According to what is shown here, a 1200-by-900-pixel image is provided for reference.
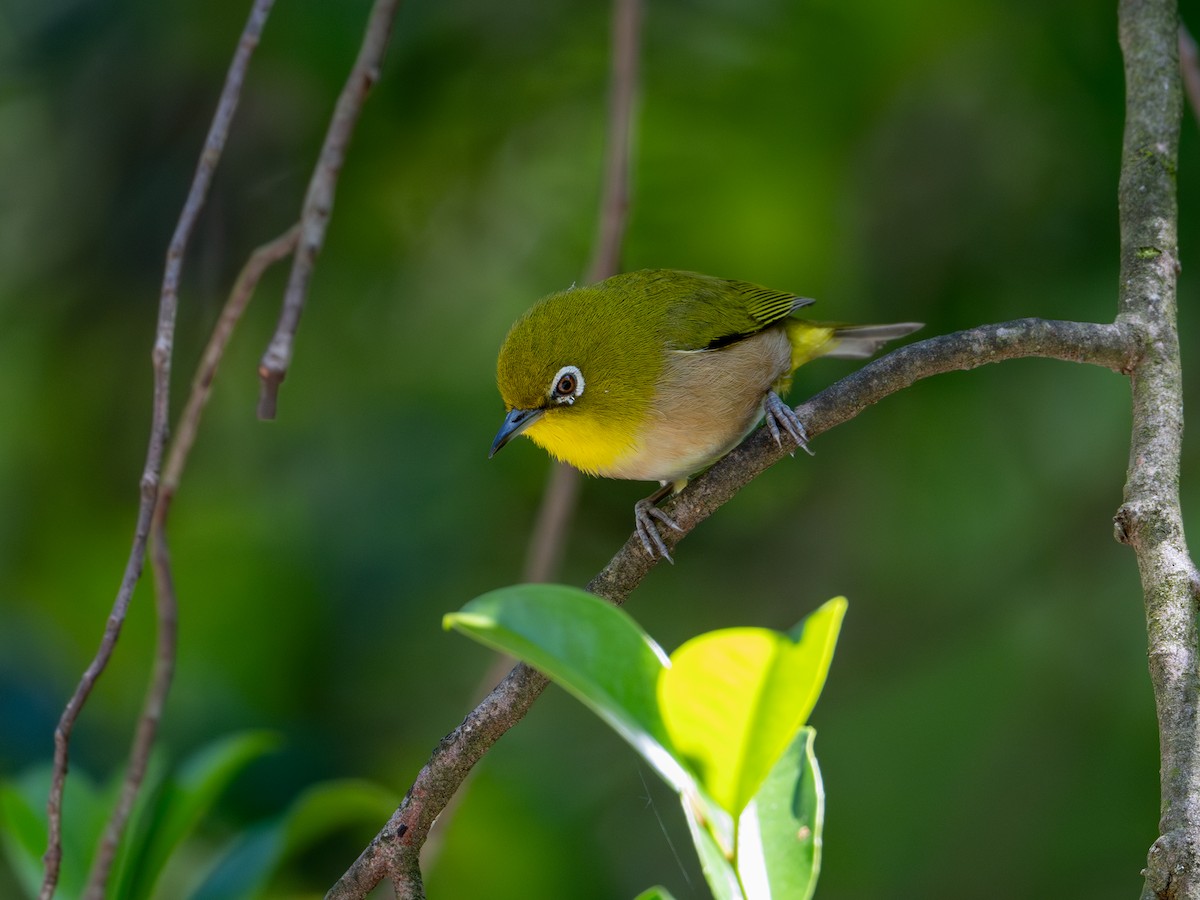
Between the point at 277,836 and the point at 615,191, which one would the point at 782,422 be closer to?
the point at 615,191

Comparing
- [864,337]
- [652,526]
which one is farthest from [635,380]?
[864,337]

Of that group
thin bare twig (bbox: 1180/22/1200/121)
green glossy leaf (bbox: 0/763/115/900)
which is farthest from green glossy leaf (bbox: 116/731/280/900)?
thin bare twig (bbox: 1180/22/1200/121)

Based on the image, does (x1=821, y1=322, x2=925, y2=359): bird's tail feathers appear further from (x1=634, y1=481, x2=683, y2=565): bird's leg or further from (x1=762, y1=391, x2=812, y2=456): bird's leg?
(x1=634, y1=481, x2=683, y2=565): bird's leg

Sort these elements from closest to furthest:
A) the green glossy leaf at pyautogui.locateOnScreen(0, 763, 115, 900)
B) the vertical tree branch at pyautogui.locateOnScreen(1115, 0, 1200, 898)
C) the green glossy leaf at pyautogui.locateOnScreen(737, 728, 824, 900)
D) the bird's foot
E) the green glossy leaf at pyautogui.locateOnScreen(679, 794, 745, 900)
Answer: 1. the green glossy leaf at pyautogui.locateOnScreen(679, 794, 745, 900)
2. the green glossy leaf at pyautogui.locateOnScreen(737, 728, 824, 900)
3. the vertical tree branch at pyautogui.locateOnScreen(1115, 0, 1200, 898)
4. the bird's foot
5. the green glossy leaf at pyautogui.locateOnScreen(0, 763, 115, 900)

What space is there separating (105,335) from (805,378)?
10.3ft

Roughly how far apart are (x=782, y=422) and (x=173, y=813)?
1999mm

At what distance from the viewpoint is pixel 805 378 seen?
5.18 metres

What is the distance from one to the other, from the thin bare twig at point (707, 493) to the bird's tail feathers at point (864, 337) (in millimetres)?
1481

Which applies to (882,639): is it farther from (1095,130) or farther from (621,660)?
(621,660)

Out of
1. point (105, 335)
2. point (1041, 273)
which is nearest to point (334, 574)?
point (105, 335)

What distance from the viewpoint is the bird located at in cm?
361

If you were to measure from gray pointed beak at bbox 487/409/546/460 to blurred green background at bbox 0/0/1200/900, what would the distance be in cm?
144

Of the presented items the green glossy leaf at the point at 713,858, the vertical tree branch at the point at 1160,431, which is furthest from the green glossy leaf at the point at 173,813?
the vertical tree branch at the point at 1160,431

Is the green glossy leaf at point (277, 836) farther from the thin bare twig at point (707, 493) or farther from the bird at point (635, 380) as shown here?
the bird at point (635, 380)
